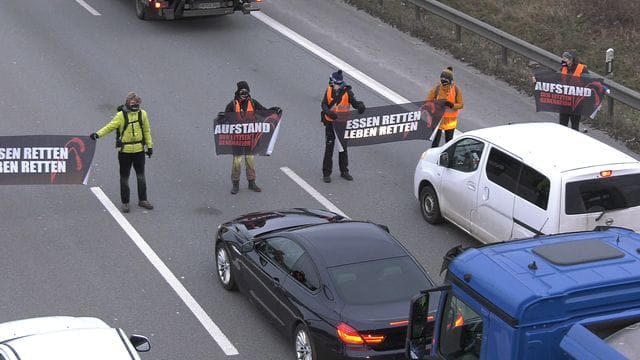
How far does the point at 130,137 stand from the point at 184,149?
2.46m

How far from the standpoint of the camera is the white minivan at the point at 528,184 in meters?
13.2

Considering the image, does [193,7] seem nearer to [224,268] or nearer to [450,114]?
[450,114]

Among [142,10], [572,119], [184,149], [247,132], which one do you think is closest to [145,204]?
[247,132]

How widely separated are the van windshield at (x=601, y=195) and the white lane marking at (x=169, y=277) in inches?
174

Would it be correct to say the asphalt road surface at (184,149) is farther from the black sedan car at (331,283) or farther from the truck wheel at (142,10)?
the black sedan car at (331,283)

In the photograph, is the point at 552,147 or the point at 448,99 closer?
the point at 552,147

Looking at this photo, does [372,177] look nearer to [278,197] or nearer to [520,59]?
[278,197]

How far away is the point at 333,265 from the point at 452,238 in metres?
4.00

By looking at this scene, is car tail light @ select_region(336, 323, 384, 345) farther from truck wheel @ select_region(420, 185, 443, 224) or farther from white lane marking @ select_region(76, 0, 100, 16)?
white lane marking @ select_region(76, 0, 100, 16)

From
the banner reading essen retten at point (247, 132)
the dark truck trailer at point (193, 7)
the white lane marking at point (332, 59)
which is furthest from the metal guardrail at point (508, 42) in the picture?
the banner reading essen retten at point (247, 132)

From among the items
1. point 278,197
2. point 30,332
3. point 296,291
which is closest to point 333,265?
point 296,291

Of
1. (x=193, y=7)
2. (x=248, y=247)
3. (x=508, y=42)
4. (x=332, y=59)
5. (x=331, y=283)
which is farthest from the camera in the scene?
(x=193, y=7)

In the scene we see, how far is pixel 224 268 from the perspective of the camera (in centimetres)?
1357

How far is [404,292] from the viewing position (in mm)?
11383
